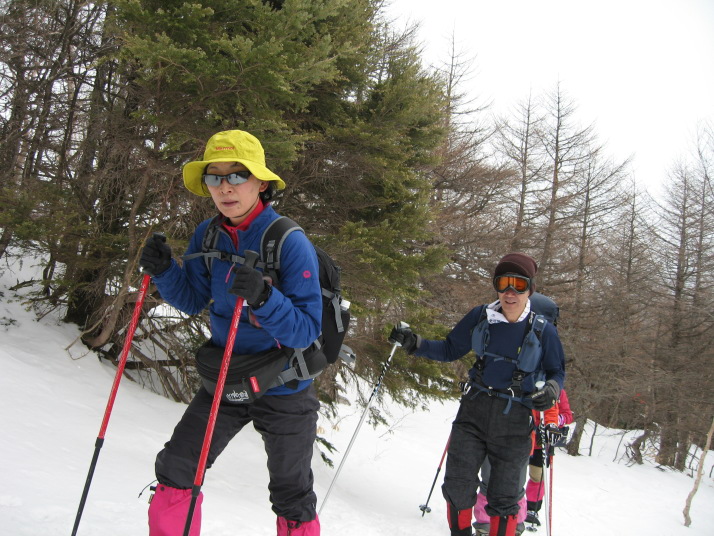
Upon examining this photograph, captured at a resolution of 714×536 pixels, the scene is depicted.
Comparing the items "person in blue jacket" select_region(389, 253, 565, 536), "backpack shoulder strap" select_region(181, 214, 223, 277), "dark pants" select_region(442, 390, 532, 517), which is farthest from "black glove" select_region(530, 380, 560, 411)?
"backpack shoulder strap" select_region(181, 214, 223, 277)

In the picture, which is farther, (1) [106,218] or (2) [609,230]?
(2) [609,230]

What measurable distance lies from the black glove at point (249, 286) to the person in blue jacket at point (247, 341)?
0.15 metres

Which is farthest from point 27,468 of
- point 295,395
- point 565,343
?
point 565,343

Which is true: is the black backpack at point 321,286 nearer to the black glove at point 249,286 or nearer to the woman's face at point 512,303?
the black glove at point 249,286

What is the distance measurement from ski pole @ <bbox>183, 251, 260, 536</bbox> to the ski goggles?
2330mm

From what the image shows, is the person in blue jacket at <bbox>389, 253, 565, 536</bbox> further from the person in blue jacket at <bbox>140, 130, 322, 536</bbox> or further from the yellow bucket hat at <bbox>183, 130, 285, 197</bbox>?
the yellow bucket hat at <bbox>183, 130, 285, 197</bbox>

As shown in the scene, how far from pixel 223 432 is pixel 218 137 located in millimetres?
1538

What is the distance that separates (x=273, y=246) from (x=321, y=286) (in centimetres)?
37

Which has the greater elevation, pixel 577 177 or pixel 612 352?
pixel 577 177

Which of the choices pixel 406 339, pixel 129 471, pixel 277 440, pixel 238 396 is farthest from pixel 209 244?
pixel 129 471

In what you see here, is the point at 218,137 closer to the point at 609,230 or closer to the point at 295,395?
the point at 295,395

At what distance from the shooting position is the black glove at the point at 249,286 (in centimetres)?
198

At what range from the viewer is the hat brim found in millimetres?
2357

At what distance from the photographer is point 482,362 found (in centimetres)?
A: 394
